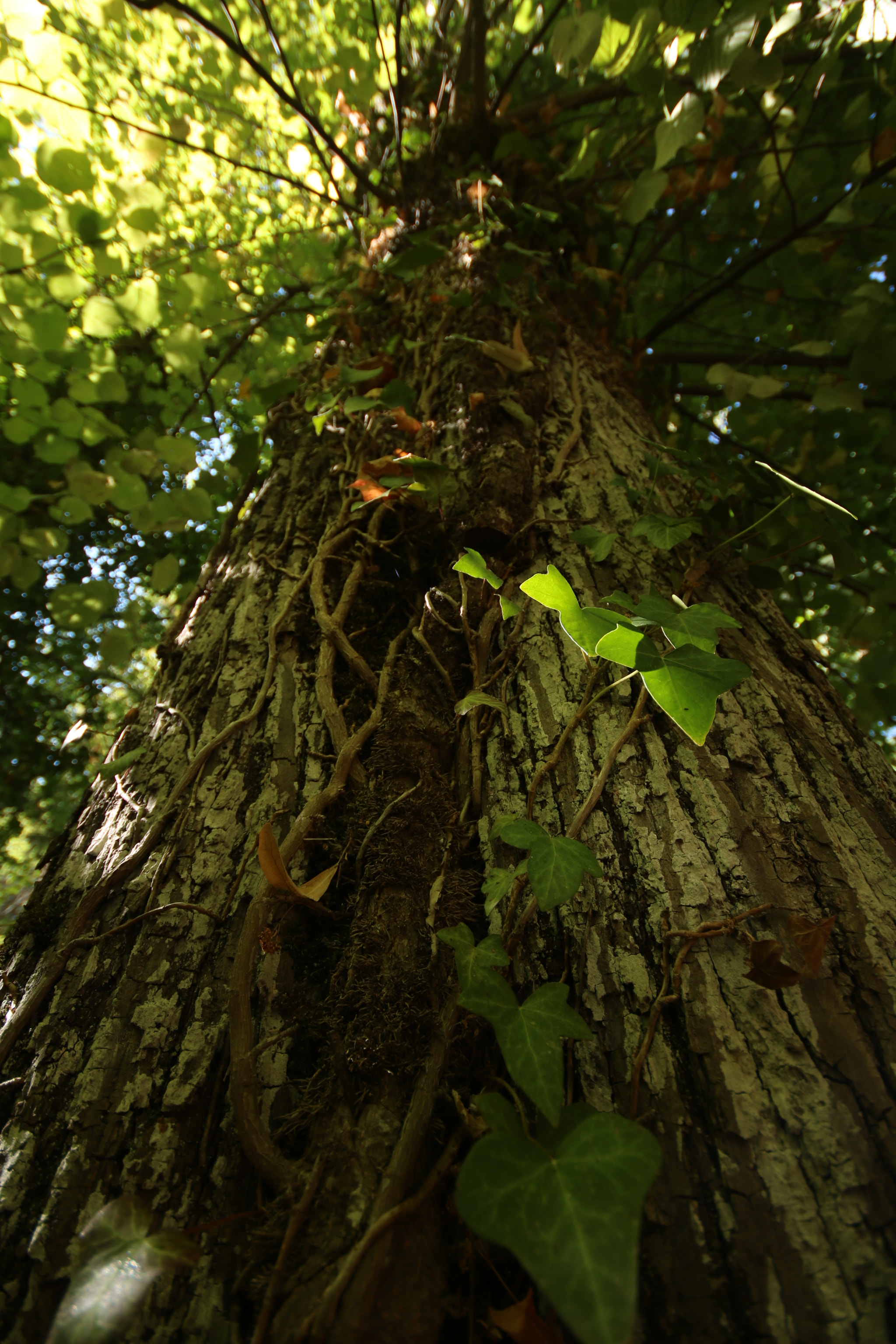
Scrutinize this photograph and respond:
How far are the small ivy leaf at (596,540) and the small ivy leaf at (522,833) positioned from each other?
56cm

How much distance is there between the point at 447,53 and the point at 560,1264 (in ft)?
11.4

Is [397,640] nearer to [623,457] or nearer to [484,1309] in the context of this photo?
[623,457]

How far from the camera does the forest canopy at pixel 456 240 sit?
1.43 m

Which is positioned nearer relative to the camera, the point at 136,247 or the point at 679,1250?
the point at 679,1250

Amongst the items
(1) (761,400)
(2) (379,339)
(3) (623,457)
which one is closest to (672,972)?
(3) (623,457)

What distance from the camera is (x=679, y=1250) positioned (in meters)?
0.57

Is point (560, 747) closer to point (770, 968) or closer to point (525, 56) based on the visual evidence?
point (770, 968)

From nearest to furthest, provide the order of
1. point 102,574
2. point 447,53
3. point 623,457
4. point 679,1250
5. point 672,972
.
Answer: point 679,1250, point 672,972, point 623,457, point 447,53, point 102,574

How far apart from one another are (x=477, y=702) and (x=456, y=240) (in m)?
1.72

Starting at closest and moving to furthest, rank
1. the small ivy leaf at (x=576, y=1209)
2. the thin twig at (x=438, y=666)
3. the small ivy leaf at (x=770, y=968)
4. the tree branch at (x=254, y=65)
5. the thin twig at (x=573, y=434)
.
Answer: the small ivy leaf at (x=576, y=1209)
the small ivy leaf at (x=770, y=968)
the thin twig at (x=438, y=666)
the thin twig at (x=573, y=434)
the tree branch at (x=254, y=65)

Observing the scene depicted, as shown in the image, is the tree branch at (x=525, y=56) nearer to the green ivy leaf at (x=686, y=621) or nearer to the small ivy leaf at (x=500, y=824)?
the green ivy leaf at (x=686, y=621)

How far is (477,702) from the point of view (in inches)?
36.6

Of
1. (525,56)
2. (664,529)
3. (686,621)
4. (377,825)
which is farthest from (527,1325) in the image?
(525,56)

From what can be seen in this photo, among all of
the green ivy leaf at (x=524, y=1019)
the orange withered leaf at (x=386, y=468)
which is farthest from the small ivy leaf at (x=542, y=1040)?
the orange withered leaf at (x=386, y=468)
